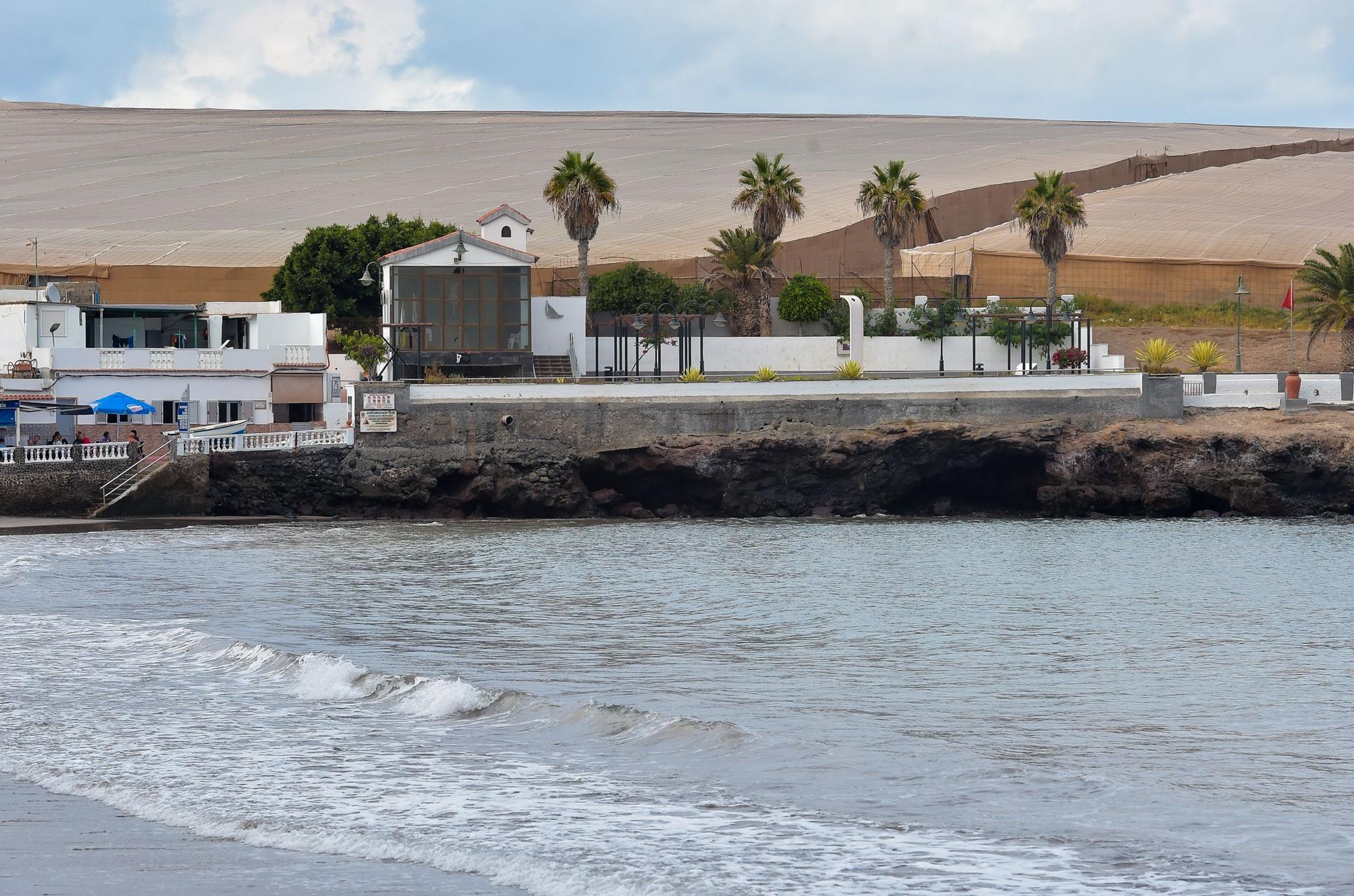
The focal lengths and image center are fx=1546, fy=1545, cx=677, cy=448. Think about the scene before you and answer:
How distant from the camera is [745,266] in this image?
2389 inches

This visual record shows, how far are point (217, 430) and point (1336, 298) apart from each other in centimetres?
3794

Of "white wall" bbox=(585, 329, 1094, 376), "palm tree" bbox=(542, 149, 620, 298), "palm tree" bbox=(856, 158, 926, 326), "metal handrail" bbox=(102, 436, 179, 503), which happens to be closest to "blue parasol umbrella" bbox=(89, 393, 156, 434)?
"metal handrail" bbox=(102, 436, 179, 503)

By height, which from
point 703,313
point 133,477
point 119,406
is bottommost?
point 133,477

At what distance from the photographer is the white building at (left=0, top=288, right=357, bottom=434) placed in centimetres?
4619

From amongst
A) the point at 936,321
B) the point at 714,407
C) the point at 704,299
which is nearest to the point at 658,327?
the point at 714,407

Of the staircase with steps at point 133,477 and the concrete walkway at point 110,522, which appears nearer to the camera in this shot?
the concrete walkway at point 110,522

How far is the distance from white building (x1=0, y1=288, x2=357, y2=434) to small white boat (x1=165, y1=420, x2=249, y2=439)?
1.87 m

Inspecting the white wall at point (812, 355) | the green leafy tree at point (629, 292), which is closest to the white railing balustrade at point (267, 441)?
the white wall at point (812, 355)

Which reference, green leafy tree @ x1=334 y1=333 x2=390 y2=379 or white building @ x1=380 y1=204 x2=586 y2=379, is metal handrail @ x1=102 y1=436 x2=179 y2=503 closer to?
green leafy tree @ x1=334 y1=333 x2=390 y2=379

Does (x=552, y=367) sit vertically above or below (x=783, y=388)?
above

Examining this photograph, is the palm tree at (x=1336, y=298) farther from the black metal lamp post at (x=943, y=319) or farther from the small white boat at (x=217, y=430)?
the small white boat at (x=217, y=430)

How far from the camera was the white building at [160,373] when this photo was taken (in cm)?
4619

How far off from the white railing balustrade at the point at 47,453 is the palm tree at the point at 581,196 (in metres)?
20.8

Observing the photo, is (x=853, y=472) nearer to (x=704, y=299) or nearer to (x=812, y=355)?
(x=812, y=355)
